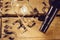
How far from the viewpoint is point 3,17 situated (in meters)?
1.10

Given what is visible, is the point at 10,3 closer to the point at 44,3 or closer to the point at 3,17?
the point at 3,17

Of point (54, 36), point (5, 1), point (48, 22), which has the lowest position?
point (54, 36)

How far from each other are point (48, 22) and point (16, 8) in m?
0.27

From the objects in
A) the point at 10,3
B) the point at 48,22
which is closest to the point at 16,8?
the point at 10,3

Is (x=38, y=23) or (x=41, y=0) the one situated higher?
(x=41, y=0)

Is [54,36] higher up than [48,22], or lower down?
lower down

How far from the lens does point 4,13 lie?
3.64 feet

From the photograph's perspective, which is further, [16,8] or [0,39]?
[16,8]

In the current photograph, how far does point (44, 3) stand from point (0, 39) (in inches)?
16.0

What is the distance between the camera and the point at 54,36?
1.06 meters

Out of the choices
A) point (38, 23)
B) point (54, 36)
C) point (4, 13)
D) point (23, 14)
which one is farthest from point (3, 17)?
point (54, 36)

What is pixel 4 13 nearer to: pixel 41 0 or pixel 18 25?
pixel 18 25

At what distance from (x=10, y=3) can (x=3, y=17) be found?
120 mm

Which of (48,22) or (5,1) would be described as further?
(5,1)
